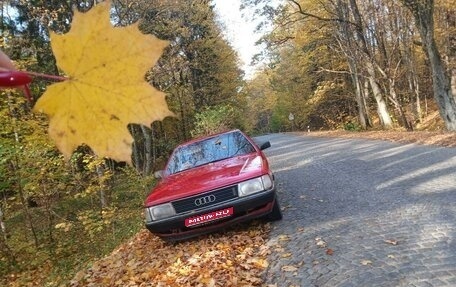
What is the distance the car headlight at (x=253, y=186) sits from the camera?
16.9 ft

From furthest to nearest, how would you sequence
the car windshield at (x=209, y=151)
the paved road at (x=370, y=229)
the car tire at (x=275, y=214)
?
1. the car windshield at (x=209, y=151)
2. the car tire at (x=275, y=214)
3. the paved road at (x=370, y=229)

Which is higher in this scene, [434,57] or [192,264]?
[434,57]

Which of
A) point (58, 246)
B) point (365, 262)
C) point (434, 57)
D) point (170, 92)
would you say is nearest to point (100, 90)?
point (365, 262)

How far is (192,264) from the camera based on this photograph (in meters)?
4.77

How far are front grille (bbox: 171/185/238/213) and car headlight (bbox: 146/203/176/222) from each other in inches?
2.7

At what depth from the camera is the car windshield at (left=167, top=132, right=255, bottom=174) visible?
6379 mm

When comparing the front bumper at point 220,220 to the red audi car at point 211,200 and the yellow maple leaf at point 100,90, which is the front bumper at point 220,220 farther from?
the yellow maple leaf at point 100,90

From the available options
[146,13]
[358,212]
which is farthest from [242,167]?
[146,13]

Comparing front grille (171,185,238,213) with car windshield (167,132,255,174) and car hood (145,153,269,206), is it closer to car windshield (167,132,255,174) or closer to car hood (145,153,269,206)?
car hood (145,153,269,206)

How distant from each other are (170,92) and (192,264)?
10.1 meters

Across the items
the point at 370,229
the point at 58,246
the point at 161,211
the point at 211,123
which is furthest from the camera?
the point at 211,123

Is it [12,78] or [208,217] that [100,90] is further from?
[208,217]

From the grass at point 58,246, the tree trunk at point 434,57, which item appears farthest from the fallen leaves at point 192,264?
the tree trunk at point 434,57

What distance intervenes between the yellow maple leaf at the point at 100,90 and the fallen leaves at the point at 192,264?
3537mm
